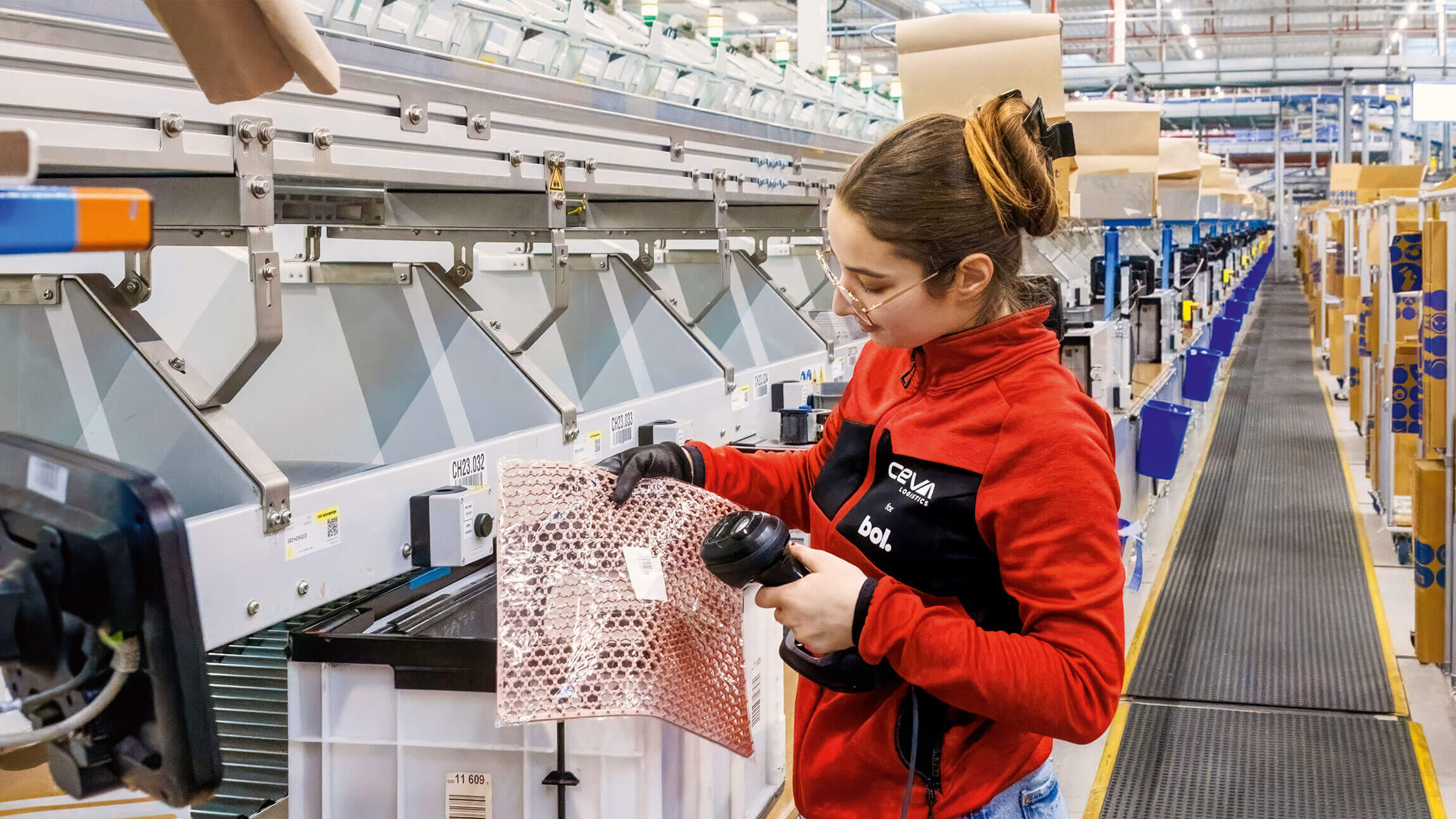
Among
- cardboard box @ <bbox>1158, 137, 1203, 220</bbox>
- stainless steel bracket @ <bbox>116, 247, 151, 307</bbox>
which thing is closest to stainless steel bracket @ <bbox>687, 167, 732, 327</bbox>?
stainless steel bracket @ <bbox>116, 247, 151, 307</bbox>

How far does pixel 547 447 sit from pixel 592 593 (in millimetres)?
1058

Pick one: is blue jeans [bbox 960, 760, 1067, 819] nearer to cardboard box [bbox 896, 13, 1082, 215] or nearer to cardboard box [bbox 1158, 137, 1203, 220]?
cardboard box [bbox 896, 13, 1082, 215]

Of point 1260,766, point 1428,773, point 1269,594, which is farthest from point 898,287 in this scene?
point 1269,594

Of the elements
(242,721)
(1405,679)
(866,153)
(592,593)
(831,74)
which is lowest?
(1405,679)

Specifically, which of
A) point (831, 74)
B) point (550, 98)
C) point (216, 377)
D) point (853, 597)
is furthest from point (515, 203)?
point (831, 74)

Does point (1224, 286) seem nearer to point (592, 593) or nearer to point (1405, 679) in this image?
point (1405, 679)

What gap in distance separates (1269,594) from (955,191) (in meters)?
5.45

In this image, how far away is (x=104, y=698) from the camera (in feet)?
2.27

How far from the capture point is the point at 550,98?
252cm

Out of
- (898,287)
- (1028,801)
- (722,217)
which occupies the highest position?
(722,217)

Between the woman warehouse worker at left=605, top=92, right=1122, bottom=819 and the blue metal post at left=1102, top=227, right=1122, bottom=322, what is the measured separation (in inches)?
185

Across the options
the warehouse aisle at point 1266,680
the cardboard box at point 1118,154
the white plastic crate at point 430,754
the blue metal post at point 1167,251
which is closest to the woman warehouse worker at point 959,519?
the white plastic crate at point 430,754

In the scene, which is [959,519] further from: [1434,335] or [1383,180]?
[1383,180]

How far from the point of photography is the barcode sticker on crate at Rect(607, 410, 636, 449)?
285cm
